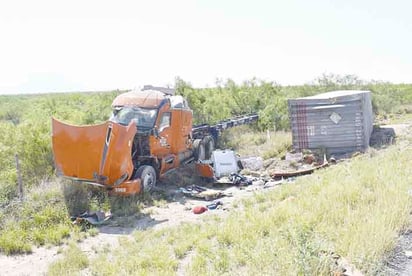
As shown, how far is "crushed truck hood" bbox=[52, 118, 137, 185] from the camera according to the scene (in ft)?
29.1

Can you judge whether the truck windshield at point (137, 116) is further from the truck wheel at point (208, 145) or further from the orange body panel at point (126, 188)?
the truck wheel at point (208, 145)

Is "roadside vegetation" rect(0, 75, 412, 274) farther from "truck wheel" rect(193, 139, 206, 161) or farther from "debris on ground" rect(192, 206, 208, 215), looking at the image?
"truck wheel" rect(193, 139, 206, 161)

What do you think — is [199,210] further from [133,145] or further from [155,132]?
[133,145]

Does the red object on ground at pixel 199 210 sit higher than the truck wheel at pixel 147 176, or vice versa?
the truck wheel at pixel 147 176

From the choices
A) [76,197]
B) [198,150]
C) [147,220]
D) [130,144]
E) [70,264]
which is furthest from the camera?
[198,150]

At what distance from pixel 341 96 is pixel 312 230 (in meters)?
10.1

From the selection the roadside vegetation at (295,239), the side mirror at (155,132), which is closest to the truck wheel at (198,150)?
the side mirror at (155,132)

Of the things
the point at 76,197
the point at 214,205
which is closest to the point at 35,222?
the point at 76,197

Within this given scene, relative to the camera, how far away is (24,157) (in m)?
10.7

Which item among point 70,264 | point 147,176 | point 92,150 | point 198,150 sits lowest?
point 70,264

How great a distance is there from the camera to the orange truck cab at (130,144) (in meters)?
8.92

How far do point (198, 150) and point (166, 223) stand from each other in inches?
222

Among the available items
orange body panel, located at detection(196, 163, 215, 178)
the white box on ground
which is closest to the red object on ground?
orange body panel, located at detection(196, 163, 215, 178)

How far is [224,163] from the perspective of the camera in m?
12.7
